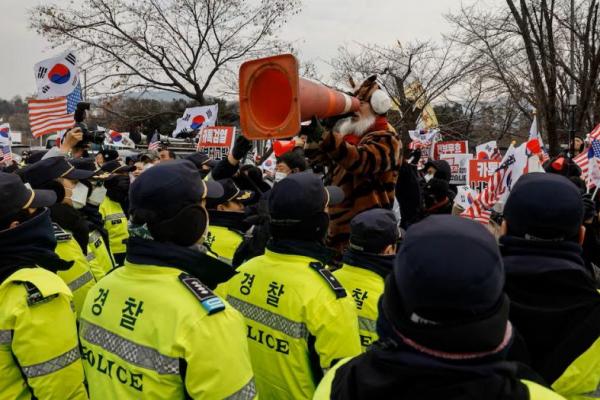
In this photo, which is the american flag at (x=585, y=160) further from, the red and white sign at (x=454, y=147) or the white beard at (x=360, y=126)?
the red and white sign at (x=454, y=147)

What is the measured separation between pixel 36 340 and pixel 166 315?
0.73 metres

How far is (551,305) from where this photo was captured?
194 cm

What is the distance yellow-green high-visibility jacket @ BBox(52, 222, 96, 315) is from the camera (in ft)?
12.2

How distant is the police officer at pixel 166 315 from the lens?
184cm

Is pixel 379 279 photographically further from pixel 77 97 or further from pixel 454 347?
pixel 77 97

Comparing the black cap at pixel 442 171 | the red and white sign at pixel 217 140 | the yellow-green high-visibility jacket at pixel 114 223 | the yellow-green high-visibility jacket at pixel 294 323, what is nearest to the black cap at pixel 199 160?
the yellow-green high-visibility jacket at pixel 114 223

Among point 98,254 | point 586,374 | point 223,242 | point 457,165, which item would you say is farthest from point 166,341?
point 457,165

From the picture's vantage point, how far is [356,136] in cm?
425

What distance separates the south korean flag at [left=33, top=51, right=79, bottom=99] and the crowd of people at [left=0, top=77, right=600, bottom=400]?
19.4ft

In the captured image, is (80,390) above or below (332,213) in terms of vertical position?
below

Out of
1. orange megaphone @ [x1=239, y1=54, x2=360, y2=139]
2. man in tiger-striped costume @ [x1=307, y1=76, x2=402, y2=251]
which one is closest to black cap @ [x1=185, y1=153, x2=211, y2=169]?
man in tiger-striped costume @ [x1=307, y1=76, x2=402, y2=251]

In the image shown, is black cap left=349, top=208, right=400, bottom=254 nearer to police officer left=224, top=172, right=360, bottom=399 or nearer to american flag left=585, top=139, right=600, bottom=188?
police officer left=224, top=172, right=360, bottom=399

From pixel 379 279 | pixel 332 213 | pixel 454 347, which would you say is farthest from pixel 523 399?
pixel 332 213

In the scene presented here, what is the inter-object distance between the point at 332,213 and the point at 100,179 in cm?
326
